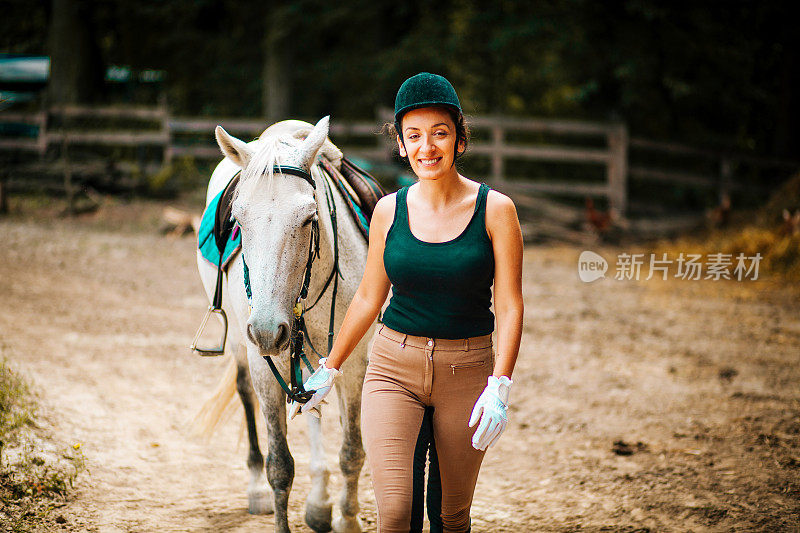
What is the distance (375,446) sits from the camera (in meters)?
2.44

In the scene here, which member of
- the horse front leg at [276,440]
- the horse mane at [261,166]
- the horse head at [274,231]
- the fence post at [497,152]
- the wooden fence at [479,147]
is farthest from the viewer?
the fence post at [497,152]

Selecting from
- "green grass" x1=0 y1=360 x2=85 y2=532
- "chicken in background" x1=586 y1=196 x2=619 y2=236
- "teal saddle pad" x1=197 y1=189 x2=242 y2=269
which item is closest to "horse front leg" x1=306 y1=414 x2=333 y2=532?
"teal saddle pad" x1=197 y1=189 x2=242 y2=269

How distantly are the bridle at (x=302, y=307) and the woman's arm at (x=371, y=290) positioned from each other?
21 centimetres

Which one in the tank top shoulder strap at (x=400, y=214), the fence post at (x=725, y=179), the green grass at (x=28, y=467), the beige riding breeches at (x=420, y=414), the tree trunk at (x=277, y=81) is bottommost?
the green grass at (x=28, y=467)

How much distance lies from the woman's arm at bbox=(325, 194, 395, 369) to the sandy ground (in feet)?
4.96

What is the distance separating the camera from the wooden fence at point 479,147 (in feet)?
46.1

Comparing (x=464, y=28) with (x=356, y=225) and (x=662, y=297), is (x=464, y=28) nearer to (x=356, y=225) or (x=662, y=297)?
(x=662, y=297)

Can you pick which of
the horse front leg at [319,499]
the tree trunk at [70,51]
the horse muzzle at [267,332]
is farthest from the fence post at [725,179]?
the tree trunk at [70,51]

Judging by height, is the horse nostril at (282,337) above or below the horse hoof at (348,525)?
above

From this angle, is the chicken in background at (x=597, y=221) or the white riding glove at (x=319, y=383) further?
the chicken in background at (x=597, y=221)

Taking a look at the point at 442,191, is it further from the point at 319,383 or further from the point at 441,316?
the point at 319,383

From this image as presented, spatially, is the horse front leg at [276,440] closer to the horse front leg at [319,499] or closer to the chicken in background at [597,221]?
the horse front leg at [319,499]

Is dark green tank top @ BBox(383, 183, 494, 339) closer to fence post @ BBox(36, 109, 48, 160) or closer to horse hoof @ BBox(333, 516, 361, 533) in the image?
horse hoof @ BBox(333, 516, 361, 533)

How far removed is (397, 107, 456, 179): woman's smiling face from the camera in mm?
2416
